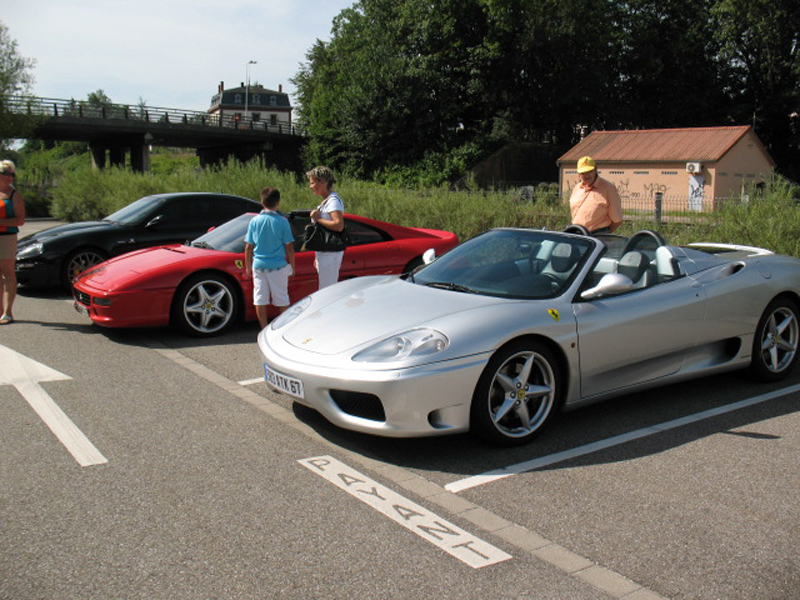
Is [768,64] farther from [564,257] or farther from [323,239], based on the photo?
[564,257]

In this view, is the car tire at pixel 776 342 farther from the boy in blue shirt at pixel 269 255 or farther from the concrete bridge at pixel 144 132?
the concrete bridge at pixel 144 132

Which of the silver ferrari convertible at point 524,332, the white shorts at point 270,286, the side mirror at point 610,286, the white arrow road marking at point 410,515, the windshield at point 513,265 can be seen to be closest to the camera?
the white arrow road marking at point 410,515

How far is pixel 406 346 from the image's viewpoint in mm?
4414

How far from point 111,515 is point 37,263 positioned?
786cm

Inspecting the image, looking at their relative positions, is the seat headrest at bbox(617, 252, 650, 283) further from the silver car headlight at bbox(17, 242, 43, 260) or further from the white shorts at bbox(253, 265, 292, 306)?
the silver car headlight at bbox(17, 242, 43, 260)

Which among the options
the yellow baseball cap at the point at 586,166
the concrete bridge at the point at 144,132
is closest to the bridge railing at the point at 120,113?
the concrete bridge at the point at 144,132

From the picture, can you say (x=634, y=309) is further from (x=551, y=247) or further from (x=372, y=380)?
(x=372, y=380)

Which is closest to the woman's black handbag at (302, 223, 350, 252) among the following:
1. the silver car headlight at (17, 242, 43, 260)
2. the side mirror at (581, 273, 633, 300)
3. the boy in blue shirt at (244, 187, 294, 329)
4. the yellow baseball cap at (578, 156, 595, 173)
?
the boy in blue shirt at (244, 187, 294, 329)

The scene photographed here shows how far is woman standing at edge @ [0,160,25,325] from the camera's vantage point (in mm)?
8391

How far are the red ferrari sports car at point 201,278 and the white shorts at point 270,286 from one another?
0.74m

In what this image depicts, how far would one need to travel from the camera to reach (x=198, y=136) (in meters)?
66.8

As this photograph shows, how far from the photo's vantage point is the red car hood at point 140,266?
25.3 ft

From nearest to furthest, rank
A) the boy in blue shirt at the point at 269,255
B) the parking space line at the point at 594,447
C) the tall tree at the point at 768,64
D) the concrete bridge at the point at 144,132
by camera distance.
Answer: the parking space line at the point at 594,447 < the boy in blue shirt at the point at 269,255 < the tall tree at the point at 768,64 < the concrete bridge at the point at 144,132

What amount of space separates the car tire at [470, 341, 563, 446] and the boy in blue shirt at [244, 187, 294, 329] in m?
3.32
